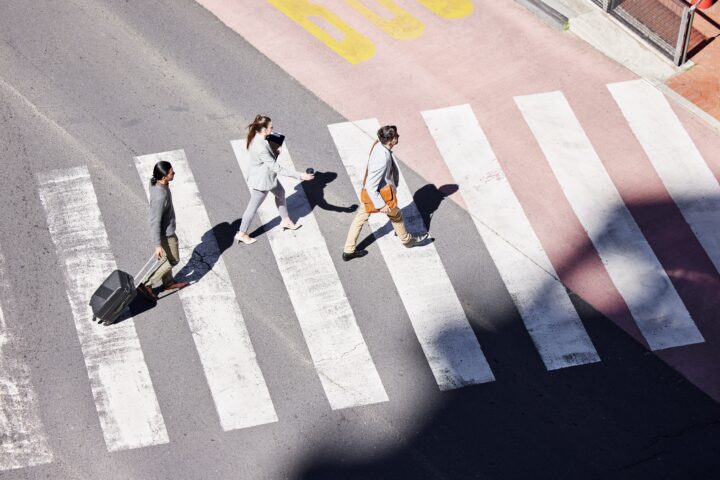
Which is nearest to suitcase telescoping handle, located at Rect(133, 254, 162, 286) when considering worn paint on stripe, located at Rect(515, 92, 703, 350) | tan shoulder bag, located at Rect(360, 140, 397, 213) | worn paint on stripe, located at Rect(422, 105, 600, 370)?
tan shoulder bag, located at Rect(360, 140, 397, 213)

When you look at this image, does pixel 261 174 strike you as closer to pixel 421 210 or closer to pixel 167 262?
pixel 167 262

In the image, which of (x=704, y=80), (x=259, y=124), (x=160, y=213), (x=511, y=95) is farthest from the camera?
(x=704, y=80)

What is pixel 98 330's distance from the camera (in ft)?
44.9

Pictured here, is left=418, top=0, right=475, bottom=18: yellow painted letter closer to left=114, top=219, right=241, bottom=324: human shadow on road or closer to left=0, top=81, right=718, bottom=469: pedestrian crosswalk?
left=0, top=81, right=718, bottom=469: pedestrian crosswalk

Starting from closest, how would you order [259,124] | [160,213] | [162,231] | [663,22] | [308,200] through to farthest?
[160,213]
[162,231]
[259,124]
[308,200]
[663,22]

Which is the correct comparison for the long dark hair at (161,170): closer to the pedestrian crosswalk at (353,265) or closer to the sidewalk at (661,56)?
the pedestrian crosswalk at (353,265)

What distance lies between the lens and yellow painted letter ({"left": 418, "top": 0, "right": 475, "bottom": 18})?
1831cm

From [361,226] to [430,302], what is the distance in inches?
51.8

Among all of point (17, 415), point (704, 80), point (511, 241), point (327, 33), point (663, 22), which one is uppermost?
point (663, 22)

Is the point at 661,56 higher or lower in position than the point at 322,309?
higher

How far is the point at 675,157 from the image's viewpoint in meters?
16.3

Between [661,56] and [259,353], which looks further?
[661,56]

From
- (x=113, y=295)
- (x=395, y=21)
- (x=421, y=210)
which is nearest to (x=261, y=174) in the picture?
(x=113, y=295)

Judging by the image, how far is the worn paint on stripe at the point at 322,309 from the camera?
13.4 metres
